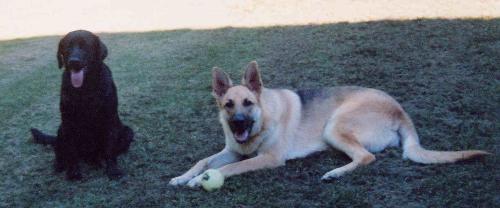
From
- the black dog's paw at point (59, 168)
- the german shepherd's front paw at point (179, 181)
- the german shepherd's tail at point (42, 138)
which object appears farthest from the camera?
the german shepherd's tail at point (42, 138)

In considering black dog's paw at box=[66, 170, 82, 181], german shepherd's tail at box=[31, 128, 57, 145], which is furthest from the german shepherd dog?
german shepherd's tail at box=[31, 128, 57, 145]

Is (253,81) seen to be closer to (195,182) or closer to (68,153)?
(195,182)

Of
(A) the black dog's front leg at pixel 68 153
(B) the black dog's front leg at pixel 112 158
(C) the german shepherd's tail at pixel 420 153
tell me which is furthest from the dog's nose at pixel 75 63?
(C) the german shepherd's tail at pixel 420 153

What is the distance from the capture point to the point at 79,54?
14.9ft

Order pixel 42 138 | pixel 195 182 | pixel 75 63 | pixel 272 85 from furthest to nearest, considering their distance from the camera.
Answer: pixel 272 85
pixel 42 138
pixel 75 63
pixel 195 182

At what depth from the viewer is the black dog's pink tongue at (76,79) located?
451cm

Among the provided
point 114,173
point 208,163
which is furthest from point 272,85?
point 114,173

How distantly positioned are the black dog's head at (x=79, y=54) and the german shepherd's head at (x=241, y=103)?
1.00 m

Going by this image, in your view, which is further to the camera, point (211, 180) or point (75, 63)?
point (75, 63)

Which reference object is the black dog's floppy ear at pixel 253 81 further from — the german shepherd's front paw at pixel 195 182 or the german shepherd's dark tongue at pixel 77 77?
the german shepherd's dark tongue at pixel 77 77

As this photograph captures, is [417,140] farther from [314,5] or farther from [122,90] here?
[314,5]

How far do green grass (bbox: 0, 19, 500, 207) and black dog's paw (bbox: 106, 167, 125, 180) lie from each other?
0.08 metres

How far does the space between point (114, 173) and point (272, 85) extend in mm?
2626

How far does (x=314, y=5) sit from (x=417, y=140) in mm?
6199
